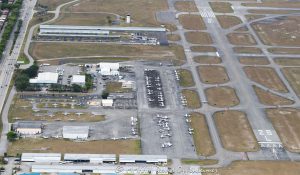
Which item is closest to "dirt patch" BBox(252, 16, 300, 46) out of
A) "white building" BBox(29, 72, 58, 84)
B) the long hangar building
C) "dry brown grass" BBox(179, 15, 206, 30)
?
"dry brown grass" BBox(179, 15, 206, 30)

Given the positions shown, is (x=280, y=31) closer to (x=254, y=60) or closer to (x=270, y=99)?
(x=254, y=60)

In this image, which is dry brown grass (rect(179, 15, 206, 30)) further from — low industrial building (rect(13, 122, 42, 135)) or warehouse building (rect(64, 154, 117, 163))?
warehouse building (rect(64, 154, 117, 163))

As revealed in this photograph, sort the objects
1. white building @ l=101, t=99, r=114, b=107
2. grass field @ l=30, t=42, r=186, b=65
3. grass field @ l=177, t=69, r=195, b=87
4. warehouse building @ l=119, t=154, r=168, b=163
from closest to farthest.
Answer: warehouse building @ l=119, t=154, r=168, b=163 → white building @ l=101, t=99, r=114, b=107 → grass field @ l=177, t=69, r=195, b=87 → grass field @ l=30, t=42, r=186, b=65

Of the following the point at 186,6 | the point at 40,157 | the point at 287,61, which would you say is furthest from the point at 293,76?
the point at 40,157

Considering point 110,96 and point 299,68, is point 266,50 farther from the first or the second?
point 110,96

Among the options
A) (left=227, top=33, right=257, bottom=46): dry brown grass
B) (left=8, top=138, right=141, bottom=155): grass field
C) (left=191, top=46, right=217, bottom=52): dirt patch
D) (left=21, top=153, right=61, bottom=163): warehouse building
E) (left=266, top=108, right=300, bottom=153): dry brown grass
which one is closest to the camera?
(left=21, top=153, right=61, bottom=163): warehouse building

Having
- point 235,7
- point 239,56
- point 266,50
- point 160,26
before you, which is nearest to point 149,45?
point 160,26
